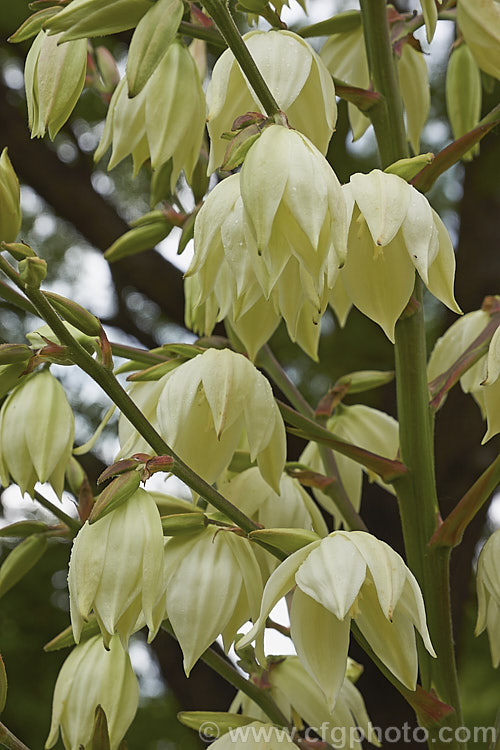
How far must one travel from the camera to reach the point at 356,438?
2.08 ft

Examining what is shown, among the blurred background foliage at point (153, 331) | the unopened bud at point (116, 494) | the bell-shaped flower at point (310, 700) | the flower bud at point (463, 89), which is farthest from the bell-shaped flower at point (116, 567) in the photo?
the blurred background foliage at point (153, 331)

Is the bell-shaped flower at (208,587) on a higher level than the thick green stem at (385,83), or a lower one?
lower

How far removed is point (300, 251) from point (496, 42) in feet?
0.63

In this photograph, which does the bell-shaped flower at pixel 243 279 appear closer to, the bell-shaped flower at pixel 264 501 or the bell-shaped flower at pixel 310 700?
the bell-shaped flower at pixel 264 501

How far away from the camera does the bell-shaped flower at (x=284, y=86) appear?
1.43 feet

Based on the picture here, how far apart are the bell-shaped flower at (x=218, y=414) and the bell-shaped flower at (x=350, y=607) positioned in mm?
66

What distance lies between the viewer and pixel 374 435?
63cm

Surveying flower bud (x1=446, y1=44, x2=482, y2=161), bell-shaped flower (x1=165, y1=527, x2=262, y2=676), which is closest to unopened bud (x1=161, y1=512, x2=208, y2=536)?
bell-shaped flower (x1=165, y1=527, x2=262, y2=676)

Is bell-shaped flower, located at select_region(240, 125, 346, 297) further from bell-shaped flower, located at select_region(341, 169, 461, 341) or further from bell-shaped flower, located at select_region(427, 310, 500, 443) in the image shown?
bell-shaped flower, located at select_region(427, 310, 500, 443)

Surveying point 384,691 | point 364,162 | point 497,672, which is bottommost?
point 497,672

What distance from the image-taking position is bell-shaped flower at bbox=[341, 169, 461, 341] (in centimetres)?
40

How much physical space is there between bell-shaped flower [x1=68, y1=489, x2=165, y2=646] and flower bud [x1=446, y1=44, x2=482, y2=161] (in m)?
0.41

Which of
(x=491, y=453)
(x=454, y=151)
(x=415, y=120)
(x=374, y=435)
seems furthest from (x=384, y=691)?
(x=454, y=151)

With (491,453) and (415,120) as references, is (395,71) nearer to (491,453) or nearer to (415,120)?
(415,120)
